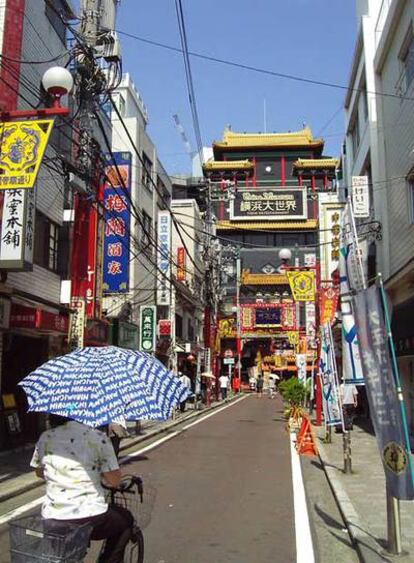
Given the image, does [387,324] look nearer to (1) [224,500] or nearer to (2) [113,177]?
(1) [224,500]

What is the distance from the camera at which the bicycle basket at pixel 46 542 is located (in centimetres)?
356

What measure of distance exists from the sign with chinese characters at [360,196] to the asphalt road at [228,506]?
7.21 metres

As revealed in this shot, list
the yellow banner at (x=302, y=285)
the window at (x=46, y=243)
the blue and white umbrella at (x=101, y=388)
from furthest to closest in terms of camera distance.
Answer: the yellow banner at (x=302, y=285), the window at (x=46, y=243), the blue and white umbrella at (x=101, y=388)

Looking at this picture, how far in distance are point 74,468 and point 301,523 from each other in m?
4.51

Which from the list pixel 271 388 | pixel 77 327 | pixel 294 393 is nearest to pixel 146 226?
pixel 294 393

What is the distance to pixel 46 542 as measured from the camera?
11.7ft

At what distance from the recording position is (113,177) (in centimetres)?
2283

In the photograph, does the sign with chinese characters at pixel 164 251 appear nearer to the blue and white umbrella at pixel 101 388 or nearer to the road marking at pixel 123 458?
the road marking at pixel 123 458

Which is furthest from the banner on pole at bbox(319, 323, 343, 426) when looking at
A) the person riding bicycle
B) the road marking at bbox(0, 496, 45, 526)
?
the person riding bicycle

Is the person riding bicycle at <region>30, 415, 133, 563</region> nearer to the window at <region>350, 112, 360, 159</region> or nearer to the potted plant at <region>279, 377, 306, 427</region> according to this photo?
the potted plant at <region>279, 377, 306, 427</region>

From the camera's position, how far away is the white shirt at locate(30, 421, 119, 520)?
3.90m

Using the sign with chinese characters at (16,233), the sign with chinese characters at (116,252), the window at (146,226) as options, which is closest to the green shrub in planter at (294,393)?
the sign with chinese characters at (116,252)

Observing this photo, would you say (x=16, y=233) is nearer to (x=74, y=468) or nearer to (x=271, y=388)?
(x=74, y=468)

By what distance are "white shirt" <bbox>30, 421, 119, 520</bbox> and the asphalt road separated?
2348 millimetres
